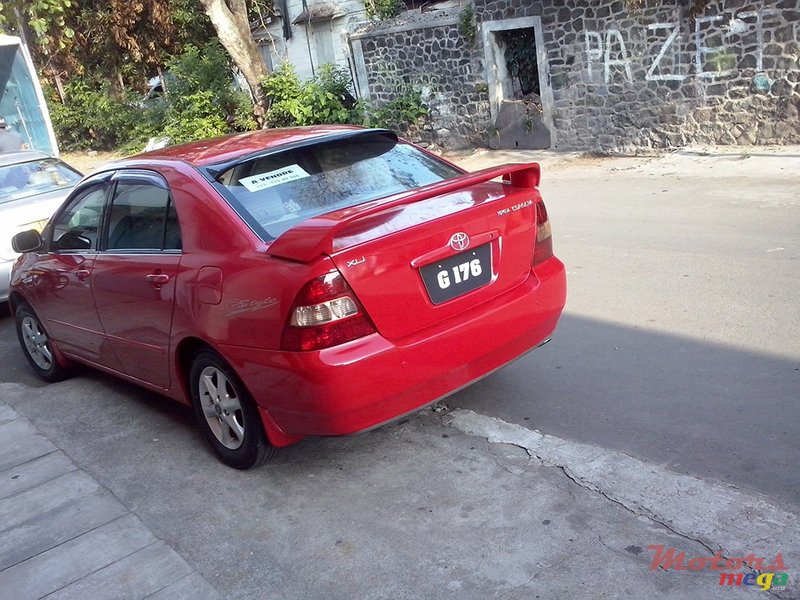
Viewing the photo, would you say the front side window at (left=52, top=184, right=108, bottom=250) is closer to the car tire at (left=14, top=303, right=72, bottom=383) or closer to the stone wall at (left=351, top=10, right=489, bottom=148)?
the car tire at (left=14, top=303, right=72, bottom=383)

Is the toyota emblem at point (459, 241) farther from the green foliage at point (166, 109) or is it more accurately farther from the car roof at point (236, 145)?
the green foliage at point (166, 109)

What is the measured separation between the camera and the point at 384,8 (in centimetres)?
1884

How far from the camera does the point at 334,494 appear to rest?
4.22 m

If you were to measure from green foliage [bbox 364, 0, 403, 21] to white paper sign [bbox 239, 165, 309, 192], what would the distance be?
1467 cm

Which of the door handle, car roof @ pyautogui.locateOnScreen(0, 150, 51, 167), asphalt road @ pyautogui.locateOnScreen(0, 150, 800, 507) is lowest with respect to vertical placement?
asphalt road @ pyautogui.locateOnScreen(0, 150, 800, 507)

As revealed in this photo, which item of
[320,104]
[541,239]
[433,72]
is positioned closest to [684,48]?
[433,72]

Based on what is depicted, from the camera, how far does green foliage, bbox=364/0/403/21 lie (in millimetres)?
18719

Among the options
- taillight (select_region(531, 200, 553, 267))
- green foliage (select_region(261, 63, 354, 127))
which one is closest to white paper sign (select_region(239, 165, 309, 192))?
taillight (select_region(531, 200, 553, 267))

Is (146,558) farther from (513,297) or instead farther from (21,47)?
(21,47)

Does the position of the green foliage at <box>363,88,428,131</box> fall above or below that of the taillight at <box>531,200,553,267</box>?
below

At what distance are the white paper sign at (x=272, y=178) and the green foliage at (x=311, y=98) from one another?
1408cm

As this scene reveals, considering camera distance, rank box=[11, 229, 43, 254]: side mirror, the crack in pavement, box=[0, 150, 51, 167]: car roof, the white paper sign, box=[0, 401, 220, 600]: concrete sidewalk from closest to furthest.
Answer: the crack in pavement, box=[0, 401, 220, 600]: concrete sidewalk, the white paper sign, box=[11, 229, 43, 254]: side mirror, box=[0, 150, 51, 167]: car roof

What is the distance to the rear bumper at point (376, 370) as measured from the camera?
3799 millimetres

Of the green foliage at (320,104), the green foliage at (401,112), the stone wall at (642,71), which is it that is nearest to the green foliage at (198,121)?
the green foliage at (320,104)
